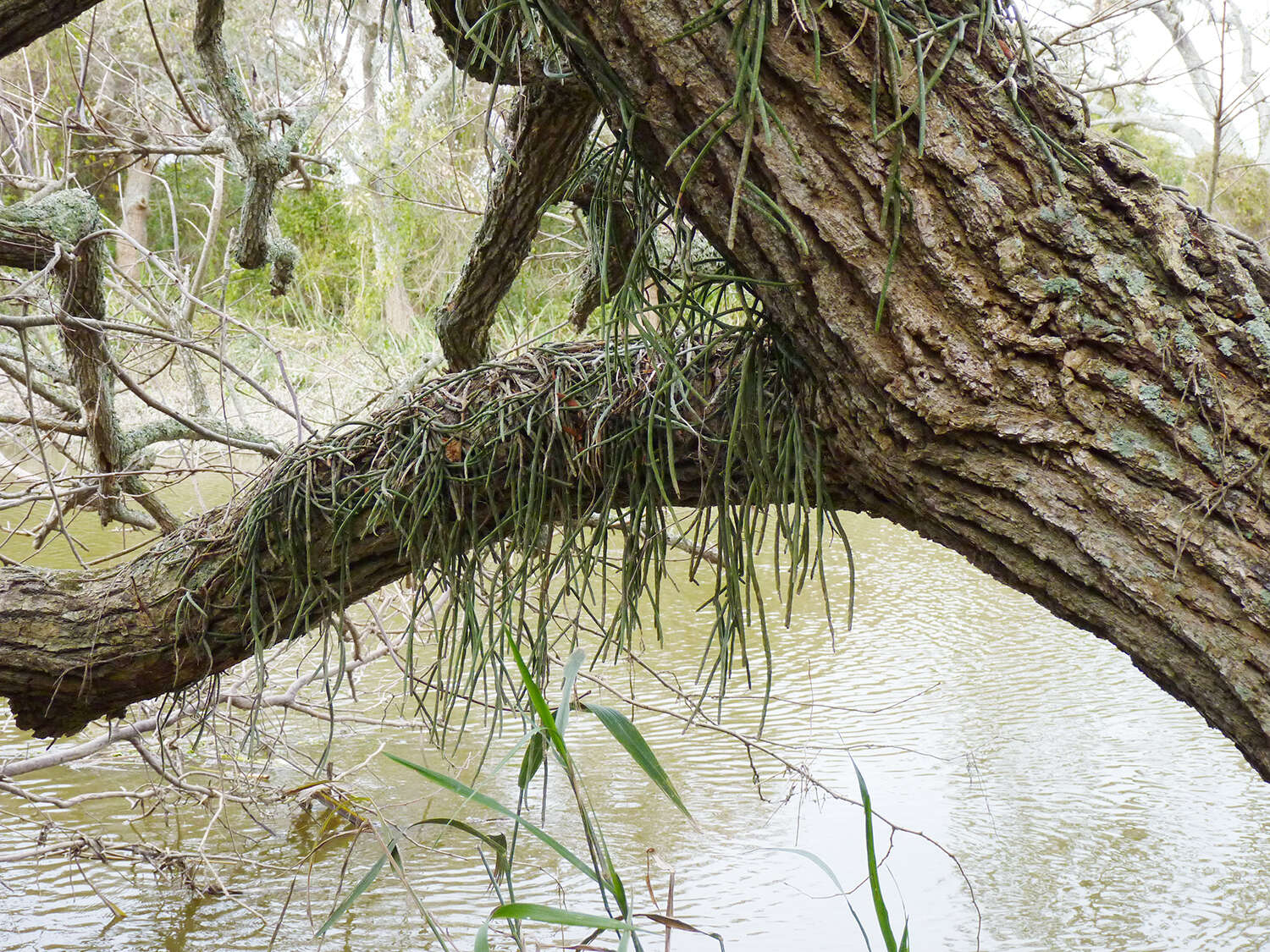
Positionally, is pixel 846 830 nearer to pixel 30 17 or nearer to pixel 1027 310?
pixel 1027 310

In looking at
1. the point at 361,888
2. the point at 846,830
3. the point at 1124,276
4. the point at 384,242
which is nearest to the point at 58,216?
the point at 361,888

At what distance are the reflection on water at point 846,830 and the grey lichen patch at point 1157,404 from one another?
120cm

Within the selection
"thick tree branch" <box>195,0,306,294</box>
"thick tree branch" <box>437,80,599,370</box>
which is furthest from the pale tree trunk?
"thick tree branch" <box>437,80,599,370</box>

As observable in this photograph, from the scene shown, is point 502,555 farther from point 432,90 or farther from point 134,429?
point 432,90

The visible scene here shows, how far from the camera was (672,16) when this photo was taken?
33.1 inches

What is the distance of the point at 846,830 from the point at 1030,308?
1.85m

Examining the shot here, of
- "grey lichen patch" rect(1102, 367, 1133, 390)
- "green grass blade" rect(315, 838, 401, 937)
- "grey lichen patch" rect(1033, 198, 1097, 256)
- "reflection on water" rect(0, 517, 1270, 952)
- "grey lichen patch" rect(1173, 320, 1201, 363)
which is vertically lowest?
"reflection on water" rect(0, 517, 1270, 952)

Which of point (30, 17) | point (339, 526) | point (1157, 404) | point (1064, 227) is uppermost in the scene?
point (30, 17)

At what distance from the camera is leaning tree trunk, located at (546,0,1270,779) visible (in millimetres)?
791

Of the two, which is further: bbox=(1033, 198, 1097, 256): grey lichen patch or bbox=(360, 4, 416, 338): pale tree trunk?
bbox=(360, 4, 416, 338): pale tree trunk

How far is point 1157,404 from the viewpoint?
800 millimetres

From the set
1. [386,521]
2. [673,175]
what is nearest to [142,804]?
[386,521]

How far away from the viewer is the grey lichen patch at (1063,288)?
82 centimetres

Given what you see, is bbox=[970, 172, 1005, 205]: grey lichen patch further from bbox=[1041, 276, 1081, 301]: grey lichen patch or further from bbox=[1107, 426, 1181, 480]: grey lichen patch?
bbox=[1107, 426, 1181, 480]: grey lichen patch
